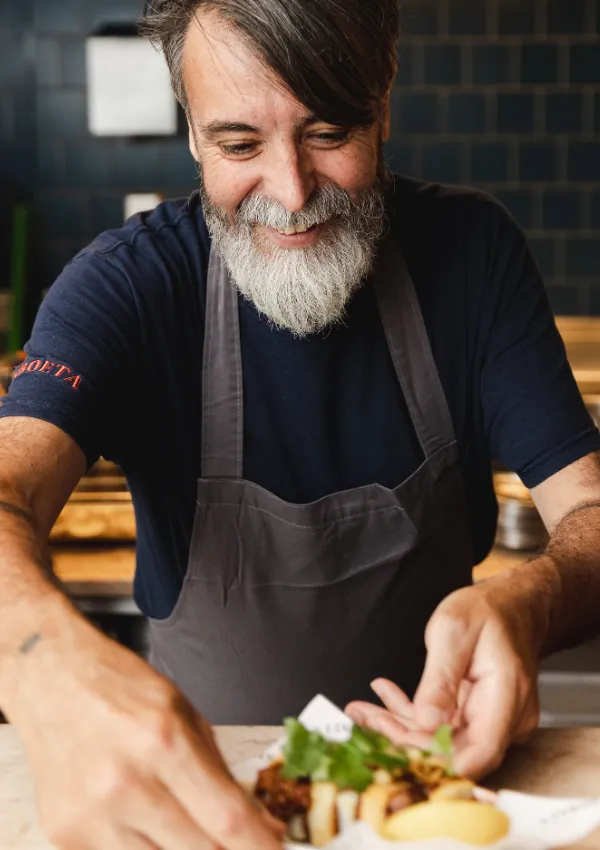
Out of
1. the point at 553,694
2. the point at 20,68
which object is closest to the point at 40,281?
the point at 20,68

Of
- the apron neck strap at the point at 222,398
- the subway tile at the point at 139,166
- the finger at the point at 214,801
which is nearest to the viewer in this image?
the finger at the point at 214,801

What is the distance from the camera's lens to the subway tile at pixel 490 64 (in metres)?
3.94

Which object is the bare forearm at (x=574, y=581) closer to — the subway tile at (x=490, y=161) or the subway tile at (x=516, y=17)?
the subway tile at (x=490, y=161)

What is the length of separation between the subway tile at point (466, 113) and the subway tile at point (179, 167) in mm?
1009

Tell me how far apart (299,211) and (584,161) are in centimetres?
282

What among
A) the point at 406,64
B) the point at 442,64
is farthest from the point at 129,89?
the point at 442,64

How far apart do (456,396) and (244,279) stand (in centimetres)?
39

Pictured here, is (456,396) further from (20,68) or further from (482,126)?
(20,68)

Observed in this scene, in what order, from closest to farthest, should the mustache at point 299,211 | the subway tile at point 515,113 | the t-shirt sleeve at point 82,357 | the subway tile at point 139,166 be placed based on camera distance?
the t-shirt sleeve at point 82,357, the mustache at point 299,211, the subway tile at point 515,113, the subway tile at point 139,166

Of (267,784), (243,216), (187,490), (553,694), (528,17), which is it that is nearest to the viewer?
(267,784)

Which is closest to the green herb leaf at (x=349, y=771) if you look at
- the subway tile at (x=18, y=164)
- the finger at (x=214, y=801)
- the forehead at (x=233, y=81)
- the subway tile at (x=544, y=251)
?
the finger at (x=214, y=801)

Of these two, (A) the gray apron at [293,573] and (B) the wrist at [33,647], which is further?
(A) the gray apron at [293,573]

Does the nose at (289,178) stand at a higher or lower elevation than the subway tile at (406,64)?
lower

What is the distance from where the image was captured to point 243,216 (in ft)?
4.97
